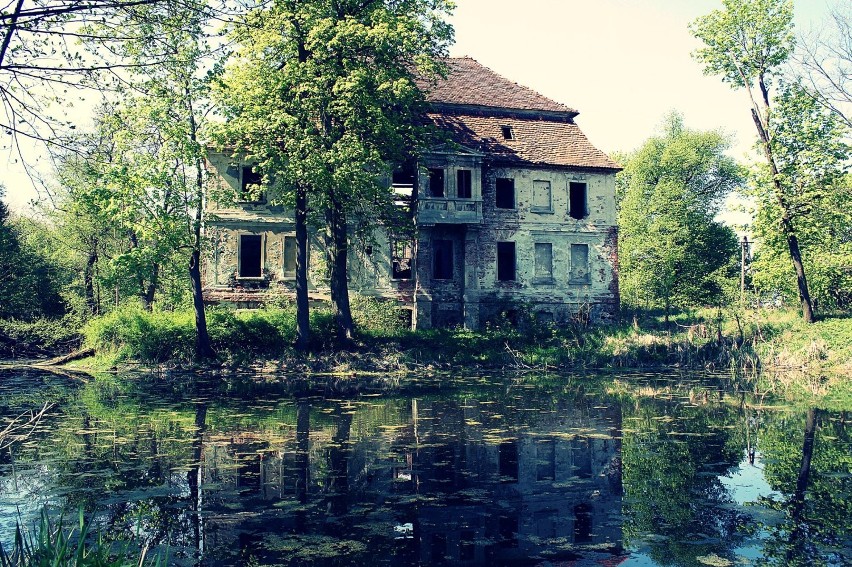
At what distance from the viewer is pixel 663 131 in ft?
206

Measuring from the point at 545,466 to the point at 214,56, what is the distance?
7.24 m

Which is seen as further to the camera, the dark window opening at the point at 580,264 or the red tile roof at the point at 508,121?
the dark window opening at the point at 580,264

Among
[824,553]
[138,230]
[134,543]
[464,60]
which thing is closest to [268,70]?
[138,230]

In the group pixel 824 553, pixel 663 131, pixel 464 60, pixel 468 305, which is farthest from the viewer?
pixel 663 131

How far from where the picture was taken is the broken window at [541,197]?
36.3 meters

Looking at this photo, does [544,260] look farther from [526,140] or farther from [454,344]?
[454,344]

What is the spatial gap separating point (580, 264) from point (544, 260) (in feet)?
6.45

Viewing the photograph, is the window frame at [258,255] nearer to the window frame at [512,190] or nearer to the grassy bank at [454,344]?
the grassy bank at [454,344]

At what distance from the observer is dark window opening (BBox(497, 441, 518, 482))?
33.1 ft

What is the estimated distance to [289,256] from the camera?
34000 mm

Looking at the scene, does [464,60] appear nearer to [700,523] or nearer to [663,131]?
[663,131]

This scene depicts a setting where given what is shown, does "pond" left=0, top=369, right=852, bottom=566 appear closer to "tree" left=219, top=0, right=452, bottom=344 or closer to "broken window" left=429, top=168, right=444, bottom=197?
"tree" left=219, top=0, right=452, bottom=344

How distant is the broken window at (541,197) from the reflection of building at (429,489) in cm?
2299

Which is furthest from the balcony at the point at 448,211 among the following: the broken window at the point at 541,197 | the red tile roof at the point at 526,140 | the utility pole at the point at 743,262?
the utility pole at the point at 743,262
